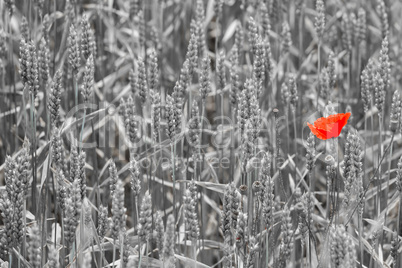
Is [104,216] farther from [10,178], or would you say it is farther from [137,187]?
[10,178]

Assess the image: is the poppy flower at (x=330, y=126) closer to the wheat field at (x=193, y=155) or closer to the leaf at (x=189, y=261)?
the wheat field at (x=193, y=155)

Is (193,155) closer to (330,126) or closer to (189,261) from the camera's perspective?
(189,261)

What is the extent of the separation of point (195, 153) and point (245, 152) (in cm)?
36

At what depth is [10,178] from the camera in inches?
58.3

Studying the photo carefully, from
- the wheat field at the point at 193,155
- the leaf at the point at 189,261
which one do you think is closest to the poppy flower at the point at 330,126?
the wheat field at the point at 193,155

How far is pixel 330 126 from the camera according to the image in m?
1.59

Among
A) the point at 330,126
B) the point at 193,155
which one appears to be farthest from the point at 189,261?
the point at 330,126

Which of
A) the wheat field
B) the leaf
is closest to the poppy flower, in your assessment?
the wheat field

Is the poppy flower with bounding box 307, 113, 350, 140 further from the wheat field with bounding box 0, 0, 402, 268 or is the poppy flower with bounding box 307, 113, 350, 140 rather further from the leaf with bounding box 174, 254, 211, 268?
the leaf with bounding box 174, 254, 211, 268

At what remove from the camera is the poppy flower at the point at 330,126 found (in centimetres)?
159

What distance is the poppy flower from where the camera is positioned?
1.59 metres

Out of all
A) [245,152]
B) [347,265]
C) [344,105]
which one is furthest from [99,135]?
[347,265]

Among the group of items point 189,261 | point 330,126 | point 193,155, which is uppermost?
point 330,126

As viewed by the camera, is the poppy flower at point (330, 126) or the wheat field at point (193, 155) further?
the poppy flower at point (330, 126)
